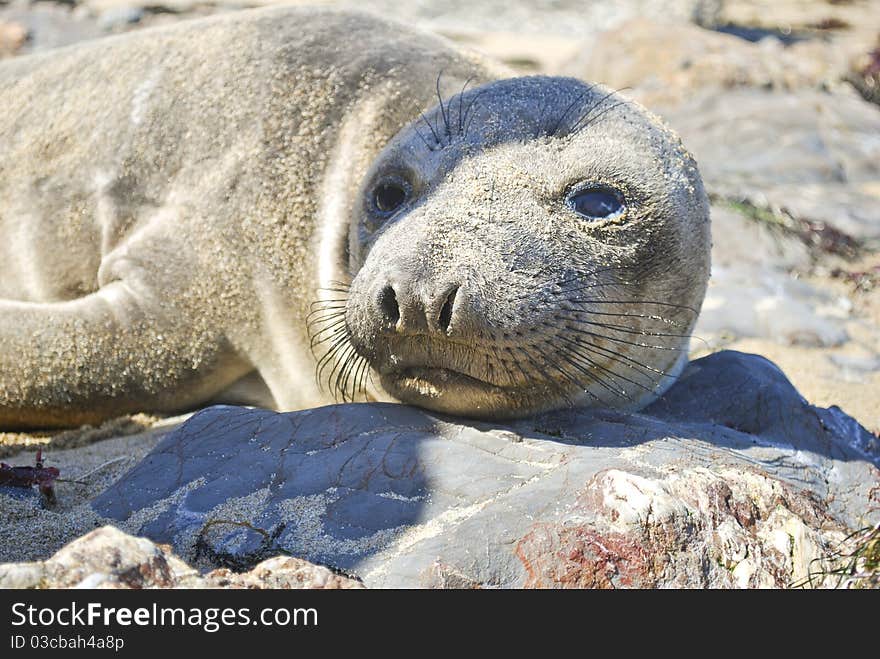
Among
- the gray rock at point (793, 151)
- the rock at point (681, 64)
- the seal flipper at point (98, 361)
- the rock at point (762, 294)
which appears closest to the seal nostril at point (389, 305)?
the seal flipper at point (98, 361)

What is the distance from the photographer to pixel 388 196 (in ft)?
11.7

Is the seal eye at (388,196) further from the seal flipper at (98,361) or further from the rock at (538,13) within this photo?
the rock at (538,13)

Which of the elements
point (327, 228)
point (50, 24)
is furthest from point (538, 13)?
point (327, 228)

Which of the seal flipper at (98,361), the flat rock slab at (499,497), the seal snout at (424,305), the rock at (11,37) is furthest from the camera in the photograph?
the rock at (11,37)

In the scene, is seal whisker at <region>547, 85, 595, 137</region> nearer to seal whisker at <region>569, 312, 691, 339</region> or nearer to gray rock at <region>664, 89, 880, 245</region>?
seal whisker at <region>569, 312, 691, 339</region>

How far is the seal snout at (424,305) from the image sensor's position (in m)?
2.82

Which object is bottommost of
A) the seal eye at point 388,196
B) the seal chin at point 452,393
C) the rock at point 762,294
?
the rock at point 762,294

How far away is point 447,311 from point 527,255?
1.05 ft

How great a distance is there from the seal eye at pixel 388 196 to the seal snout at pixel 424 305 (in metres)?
0.69

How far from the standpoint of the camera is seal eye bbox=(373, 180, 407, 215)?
11.6 feet

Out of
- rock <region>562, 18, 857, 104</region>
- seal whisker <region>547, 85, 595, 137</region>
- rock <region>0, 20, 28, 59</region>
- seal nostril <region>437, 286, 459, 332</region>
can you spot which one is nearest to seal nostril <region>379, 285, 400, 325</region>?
seal nostril <region>437, 286, 459, 332</region>

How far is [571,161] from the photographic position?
3.31 metres
